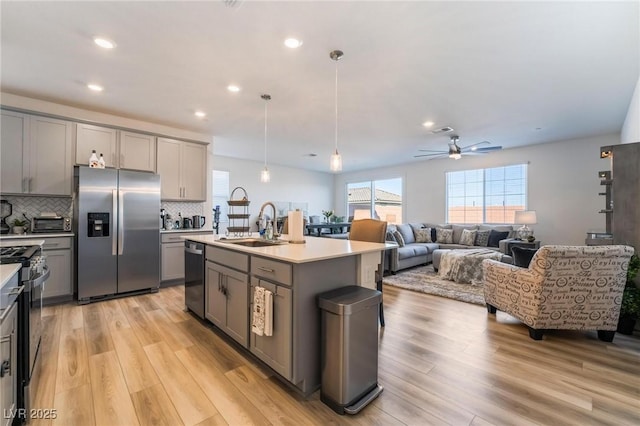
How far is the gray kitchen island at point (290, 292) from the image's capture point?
5.81 feet

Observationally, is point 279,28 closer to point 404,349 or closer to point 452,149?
point 404,349

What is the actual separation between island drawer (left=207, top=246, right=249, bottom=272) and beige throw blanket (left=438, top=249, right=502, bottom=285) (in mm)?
3902

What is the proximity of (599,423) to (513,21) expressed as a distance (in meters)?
2.74

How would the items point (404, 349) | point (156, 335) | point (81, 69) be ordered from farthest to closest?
1. point (81, 69)
2. point (156, 335)
3. point (404, 349)

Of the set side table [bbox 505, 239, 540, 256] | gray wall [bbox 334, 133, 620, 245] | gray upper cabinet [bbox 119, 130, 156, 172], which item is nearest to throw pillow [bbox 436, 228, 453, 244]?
side table [bbox 505, 239, 540, 256]

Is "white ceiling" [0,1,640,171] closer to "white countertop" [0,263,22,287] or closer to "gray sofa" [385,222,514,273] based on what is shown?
"white countertop" [0,263,22,287]

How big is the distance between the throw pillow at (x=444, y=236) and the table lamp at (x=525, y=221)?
1392 mm

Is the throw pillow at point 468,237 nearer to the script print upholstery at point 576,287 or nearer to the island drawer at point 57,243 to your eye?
the script print upholstery at point 576,287

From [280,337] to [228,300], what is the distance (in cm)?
81

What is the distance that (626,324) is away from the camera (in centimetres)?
274

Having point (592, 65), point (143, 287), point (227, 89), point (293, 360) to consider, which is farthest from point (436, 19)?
point (143, 287)

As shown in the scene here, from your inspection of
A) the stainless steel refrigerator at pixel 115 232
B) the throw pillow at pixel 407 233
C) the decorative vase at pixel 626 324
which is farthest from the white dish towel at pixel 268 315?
the throw pillow at pixel 407 233

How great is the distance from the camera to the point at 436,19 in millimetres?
2094

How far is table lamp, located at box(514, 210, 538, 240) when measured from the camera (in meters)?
5.49
